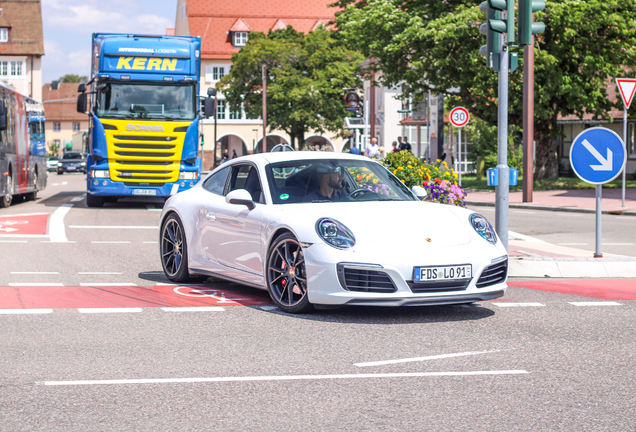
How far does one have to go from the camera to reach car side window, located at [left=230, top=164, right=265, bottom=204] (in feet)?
28.4

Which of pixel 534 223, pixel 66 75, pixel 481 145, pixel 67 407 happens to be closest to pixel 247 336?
pixel 67 407

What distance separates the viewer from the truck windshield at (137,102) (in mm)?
22016

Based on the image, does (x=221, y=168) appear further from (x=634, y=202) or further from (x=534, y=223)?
(x=634, y=202)

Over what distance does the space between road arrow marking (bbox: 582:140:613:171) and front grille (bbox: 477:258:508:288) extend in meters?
3.94

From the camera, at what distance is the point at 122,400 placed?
16.2 ft

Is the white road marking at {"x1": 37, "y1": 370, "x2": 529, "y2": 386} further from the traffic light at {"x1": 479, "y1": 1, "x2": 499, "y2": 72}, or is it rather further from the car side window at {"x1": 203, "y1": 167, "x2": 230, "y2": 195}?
the traffic light at {"x1": 479, "y1": 1, "x2": 499, "y2": 72}

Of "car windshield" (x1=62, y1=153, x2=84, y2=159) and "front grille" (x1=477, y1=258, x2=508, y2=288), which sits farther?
"car windshield" (x1=62, y1=153, x2=84, y2=159)

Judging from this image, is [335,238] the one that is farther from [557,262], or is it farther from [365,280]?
[557,262]

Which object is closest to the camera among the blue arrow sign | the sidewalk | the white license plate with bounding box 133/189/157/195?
the sidewalk

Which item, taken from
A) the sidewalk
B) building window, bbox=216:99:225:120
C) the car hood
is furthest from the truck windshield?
building window, bbox=216:99:225:120

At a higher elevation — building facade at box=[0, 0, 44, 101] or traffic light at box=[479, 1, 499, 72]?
building facade at box=[0, 0, 44, 101]

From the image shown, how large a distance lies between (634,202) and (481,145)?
74.7 ft

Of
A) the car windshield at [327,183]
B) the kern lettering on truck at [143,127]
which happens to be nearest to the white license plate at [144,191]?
the kern lettering on truck at [143,127]

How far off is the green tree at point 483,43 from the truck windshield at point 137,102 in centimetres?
1262
